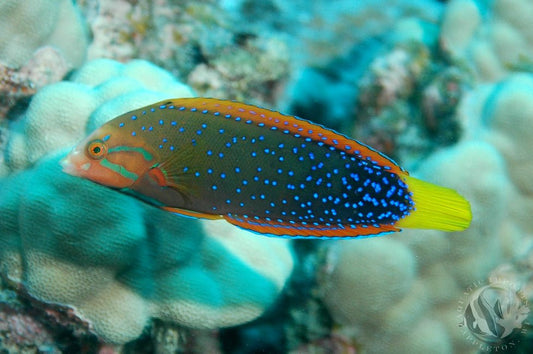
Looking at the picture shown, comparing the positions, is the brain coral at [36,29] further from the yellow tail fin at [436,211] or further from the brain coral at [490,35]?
the brain coral at [490,35]

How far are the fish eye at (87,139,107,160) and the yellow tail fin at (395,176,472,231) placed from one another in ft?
6.30

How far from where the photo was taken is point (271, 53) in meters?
A: 6.10

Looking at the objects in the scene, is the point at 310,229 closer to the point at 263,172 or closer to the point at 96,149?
the point at 263,172

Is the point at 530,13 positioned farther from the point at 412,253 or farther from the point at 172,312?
the point at 172,312

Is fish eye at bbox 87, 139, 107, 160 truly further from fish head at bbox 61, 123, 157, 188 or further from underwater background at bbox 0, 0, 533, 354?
underwater background at bbox 0, 0, 533, 354

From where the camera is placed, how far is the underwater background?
11.9 feet

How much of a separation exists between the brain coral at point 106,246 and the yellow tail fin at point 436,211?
2.08m

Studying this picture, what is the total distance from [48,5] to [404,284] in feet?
16.2

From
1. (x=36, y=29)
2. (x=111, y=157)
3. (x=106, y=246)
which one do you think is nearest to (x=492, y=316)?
(x=106, y=246)

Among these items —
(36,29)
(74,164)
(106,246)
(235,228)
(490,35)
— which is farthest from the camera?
(490,35)

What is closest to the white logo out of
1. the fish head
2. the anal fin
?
the anal fin

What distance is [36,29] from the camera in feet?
14.6

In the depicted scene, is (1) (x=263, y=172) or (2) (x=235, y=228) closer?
(1) (x=263, y=172)

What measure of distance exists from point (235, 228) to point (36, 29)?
10.3 ft
